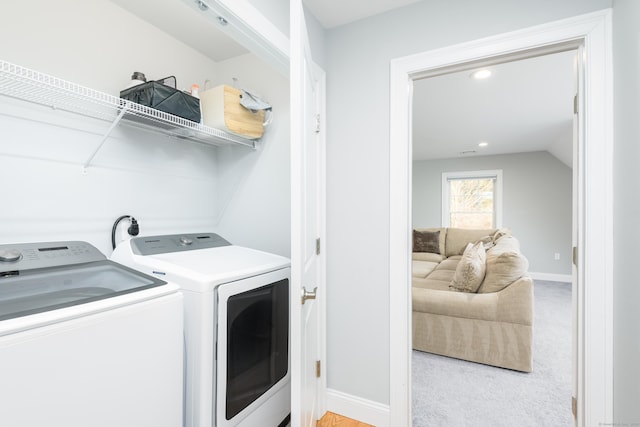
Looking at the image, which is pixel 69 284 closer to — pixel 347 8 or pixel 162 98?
pixel 162 98

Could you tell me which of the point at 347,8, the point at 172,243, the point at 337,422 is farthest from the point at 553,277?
the point at 172,243

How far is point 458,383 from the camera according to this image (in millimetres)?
2184

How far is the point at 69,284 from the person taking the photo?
3.56ft

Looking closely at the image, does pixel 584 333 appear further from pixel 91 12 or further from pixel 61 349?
pixel 91 12

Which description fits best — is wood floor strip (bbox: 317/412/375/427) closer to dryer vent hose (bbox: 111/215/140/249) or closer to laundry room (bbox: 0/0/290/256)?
laundry room (bbox: 0/0/290/256)

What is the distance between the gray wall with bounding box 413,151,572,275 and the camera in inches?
215

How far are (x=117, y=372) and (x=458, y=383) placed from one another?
221cm

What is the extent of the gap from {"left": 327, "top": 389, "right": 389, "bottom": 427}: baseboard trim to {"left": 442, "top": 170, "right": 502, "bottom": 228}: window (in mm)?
5355

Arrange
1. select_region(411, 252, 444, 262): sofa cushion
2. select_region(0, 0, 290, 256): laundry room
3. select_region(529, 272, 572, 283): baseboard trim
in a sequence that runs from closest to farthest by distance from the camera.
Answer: select_region(0, 0, 290, 256): laundry room < select_region(529, 272, 572, 283): baseboard trim < select_region(411, 252, 444, 262): sofa cushion

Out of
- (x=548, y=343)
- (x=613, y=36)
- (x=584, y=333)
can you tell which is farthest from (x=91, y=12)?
(x=548, y=343)

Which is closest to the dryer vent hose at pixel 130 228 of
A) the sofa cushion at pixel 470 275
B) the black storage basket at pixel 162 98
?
the black storage basket at pixel 162 98

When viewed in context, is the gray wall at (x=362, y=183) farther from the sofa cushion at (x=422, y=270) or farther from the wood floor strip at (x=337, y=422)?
the sofa cushion at (x=422, y=270)

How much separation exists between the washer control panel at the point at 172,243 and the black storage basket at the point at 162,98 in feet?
2.18

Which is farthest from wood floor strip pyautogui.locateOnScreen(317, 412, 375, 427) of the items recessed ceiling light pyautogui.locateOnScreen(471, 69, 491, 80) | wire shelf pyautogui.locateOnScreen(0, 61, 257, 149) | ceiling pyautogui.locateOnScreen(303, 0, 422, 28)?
recessed ceiling light pyautogui.locateOnScreen(471, 69, 491, 80)
